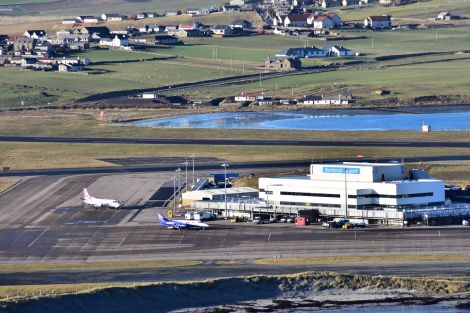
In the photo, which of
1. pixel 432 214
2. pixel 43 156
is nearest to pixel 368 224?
pixel 432 214

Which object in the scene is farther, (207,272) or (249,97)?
(249,97)

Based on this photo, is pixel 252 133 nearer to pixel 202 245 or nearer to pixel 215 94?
pixel 215 94

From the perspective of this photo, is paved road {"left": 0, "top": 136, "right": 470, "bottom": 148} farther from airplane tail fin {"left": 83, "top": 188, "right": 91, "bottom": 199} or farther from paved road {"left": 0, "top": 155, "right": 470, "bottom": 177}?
airplane tail fin {"left": 83, "top": 188, "right": 91, "bottom": 199}

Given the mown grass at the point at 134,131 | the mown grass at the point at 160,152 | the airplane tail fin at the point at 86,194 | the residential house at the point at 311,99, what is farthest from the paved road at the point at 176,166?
the residential house at the point at 311,99

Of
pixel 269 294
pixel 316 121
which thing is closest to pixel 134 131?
pixel 316 121

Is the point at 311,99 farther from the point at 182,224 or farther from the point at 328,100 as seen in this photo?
the point at 182,224

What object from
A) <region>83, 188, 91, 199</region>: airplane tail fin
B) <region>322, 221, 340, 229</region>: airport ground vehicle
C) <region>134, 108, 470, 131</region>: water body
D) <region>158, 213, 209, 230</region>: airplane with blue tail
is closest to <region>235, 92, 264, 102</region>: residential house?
<region>134, 108, 470, 131</region>: water body
